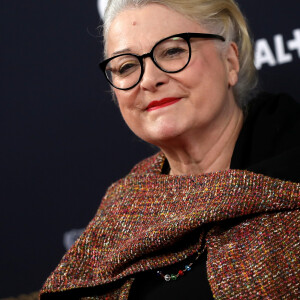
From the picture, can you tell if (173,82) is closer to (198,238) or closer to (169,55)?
(169,55)

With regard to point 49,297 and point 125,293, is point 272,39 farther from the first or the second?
point 49,297

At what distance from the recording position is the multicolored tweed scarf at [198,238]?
109cm

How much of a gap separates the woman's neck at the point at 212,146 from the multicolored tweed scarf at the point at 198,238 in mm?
96

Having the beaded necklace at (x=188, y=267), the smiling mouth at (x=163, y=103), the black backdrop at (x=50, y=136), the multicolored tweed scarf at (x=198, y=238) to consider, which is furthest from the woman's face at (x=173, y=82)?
the black backdrop at (x=50, y=136)

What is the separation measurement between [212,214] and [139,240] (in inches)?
→ 8.4

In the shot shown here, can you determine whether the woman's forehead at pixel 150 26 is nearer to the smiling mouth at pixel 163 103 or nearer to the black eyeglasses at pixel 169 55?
the black eyeglasses at pixel 169 55

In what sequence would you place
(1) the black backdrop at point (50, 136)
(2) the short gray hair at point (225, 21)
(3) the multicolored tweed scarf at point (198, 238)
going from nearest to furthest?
(3) the multicolored tweed scarf at point (198, 238) < (2) the short gray hair at point (225, 21) < (1) the black backdrop at point (50, 136)

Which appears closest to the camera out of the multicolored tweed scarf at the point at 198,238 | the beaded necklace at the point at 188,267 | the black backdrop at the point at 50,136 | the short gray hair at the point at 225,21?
the multicolored tweed scarf at the point at 198,238

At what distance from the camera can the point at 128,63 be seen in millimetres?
1367

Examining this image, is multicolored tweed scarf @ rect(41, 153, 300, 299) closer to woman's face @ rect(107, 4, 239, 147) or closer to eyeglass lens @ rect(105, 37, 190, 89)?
woman's face @ rect(107, 4, 239, 147)

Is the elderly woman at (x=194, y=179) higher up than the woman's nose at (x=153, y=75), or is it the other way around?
the woman's nose at (x=153, y=75)

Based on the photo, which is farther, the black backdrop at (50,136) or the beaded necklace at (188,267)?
the black backdrop at (50,136)

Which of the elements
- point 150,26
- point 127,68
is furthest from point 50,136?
point 150,26

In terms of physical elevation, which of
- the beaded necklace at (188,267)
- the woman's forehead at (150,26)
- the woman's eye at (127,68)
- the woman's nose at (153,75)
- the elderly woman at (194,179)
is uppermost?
the woman's forehead at (150,26)
